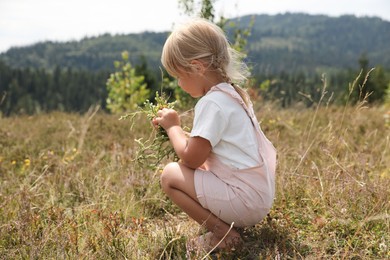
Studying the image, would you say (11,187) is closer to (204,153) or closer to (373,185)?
(204,153)

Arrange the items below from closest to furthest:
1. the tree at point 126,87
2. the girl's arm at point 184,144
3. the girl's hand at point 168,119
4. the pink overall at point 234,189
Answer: the girl's arm at point 184,144 → the pink overall at point 234,189 → the girl's hand at point 168,119 → the tree at point 126,87

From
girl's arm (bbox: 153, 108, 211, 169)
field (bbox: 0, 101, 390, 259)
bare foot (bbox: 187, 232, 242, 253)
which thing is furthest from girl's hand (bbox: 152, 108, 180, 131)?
bare foot (bbox: 187, 232, 242, 253)

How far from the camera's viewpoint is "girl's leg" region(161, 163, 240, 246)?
2.65 meters

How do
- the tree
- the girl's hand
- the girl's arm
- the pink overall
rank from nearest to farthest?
the girl's arm < the pink overall < the girl's hand < the tree

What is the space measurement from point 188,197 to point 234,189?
0.30 meters

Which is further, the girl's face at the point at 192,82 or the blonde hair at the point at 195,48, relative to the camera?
the girl's face at the point at 192,82

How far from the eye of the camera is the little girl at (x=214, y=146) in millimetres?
2533

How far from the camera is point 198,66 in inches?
102

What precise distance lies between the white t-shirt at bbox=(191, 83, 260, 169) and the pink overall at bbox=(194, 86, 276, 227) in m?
0.04

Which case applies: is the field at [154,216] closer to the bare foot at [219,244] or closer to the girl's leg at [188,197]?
the bare foot at [219,244]

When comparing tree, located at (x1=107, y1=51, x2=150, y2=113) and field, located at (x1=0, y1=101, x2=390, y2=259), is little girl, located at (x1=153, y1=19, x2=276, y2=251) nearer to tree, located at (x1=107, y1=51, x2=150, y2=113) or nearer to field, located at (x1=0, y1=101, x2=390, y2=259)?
field, located at (x1=0, y1=101, x2=390, y2=259)

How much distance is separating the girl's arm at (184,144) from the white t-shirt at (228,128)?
0.19 feet

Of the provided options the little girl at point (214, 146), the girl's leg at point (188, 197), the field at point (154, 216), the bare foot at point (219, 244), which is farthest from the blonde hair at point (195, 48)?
the bare foot at point (219, 244)

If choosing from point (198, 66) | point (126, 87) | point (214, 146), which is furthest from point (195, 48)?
point (126, 87)
